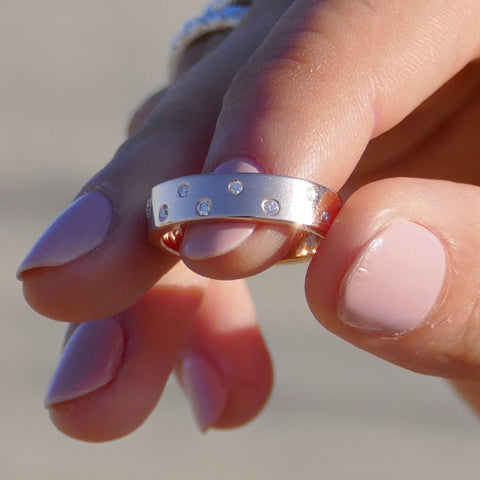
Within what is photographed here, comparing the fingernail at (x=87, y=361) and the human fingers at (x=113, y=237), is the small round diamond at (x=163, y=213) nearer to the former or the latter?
the human fingers at (x=113, y=237)

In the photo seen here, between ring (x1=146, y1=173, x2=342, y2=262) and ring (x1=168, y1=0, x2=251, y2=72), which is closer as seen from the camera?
ring (x1=146, y1=173, x2=342, y2=262)

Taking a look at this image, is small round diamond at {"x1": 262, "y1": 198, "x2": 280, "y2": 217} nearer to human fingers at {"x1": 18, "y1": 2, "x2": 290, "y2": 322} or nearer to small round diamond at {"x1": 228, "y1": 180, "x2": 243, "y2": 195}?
small round diamond at {"x1": 228, "y1": 180, "x2": 243, "y2": 195}

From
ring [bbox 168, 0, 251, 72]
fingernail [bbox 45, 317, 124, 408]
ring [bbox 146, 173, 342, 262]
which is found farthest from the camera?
ring [bbox 168, 0, 251, 72]

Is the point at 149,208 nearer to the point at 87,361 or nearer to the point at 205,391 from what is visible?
the point at 87,361

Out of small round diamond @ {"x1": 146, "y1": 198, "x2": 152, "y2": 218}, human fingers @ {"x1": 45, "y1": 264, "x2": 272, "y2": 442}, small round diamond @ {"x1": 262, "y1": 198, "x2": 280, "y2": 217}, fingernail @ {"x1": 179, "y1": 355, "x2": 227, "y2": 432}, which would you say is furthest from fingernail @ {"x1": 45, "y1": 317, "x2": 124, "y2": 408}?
small round diamond @ {"x1": 262, "y1": 198, "x2": 280, "y2": 217}

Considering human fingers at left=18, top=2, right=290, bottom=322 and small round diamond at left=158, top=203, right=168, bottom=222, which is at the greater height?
small round diamond at left=158, top=203, right=168, bottom=222

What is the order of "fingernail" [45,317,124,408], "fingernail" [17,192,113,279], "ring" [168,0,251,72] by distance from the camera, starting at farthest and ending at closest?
"ring" [168,0,251,72]
"fingernail" [45,317,124,408]
"fingernail" [17,192,113,279]
